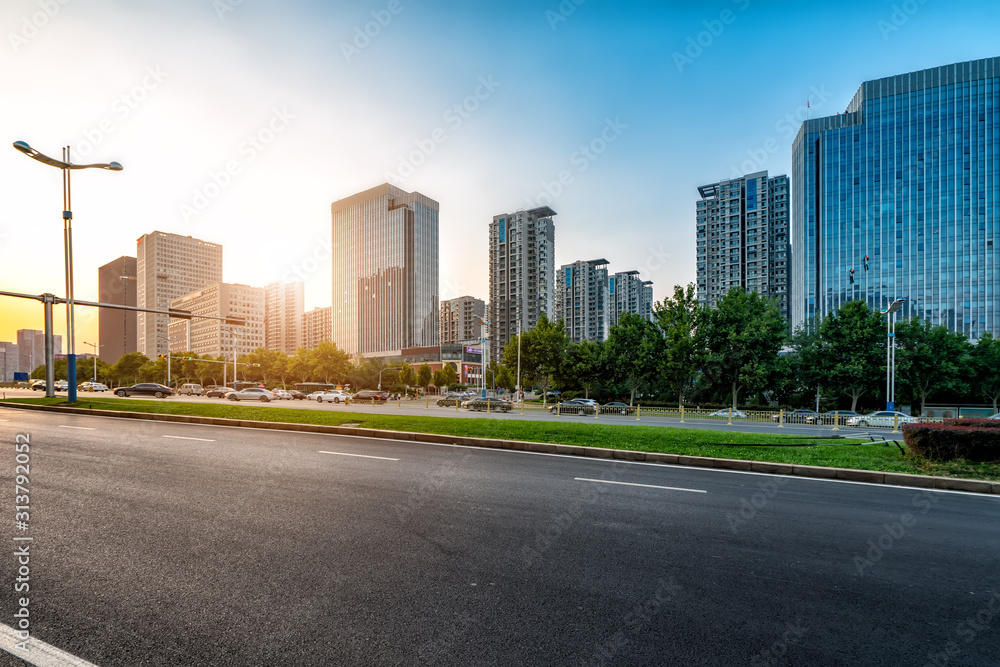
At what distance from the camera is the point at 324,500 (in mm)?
6324

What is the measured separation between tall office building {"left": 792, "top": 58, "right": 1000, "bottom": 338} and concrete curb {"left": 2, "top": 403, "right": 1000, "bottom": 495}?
287 feet

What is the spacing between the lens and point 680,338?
39750mm

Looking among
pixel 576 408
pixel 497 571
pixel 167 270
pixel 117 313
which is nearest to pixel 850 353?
pixel 576 408

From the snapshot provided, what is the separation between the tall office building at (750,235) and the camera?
106 m

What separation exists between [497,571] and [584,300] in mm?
145552

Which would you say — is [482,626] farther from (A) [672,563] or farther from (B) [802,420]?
(B) [802,420]

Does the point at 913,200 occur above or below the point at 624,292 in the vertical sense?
above

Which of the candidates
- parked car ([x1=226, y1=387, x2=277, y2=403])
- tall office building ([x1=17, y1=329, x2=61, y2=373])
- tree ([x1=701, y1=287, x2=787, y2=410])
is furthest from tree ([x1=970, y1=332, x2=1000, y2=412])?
tall office building ([x1=17, y1=329, x2=61, y2=373])

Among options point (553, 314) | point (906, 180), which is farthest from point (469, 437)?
point (553, 314)

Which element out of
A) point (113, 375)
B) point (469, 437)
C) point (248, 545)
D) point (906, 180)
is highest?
point (906, 180)

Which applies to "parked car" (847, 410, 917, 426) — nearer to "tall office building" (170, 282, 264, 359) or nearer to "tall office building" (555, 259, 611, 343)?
"tall office building" (170, 282, 264, 359)

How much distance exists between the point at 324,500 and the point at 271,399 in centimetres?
4994

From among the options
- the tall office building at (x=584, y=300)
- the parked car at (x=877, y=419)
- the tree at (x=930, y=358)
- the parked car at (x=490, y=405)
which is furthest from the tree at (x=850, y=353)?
the tall office building at (x=584, y=300)

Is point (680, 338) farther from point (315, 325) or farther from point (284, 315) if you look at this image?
point (315, 325)
